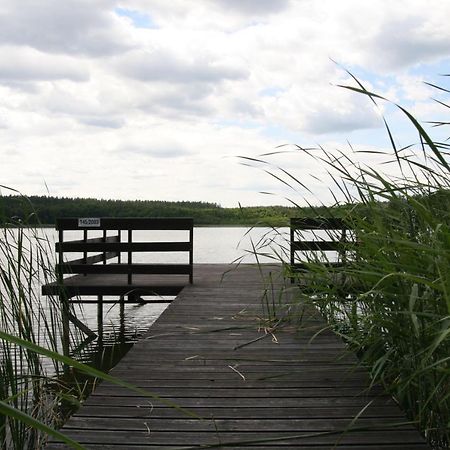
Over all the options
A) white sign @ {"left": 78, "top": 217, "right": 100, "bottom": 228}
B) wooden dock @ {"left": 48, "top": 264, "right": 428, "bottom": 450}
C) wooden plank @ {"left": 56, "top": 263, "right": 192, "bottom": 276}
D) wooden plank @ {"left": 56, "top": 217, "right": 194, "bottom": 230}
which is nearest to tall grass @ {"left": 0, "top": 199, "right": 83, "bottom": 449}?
wooden dock @ {"left": 48, "top": 264, "right": 428, "bottom": 450}

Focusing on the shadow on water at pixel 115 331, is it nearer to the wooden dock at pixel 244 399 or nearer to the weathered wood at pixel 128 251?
the weathered wood at pixel 128 251

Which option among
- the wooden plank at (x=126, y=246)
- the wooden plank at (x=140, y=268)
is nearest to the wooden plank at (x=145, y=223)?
the wooden plank at (x=126, y=246)

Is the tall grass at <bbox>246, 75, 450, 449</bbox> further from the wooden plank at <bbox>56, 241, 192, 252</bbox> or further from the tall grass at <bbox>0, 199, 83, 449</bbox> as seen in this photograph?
the wooden plank at <bbox>56, 241, 192, 252</bbox>

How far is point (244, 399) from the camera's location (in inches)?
106

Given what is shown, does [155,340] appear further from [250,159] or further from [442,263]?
[442,263]

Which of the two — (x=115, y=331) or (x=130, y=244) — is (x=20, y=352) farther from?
(x=130, y=244)

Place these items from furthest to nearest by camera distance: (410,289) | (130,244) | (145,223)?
1. (130,244)
2. (145,223)
3. (410,289)

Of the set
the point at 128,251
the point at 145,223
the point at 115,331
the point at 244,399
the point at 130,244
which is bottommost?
the point at 115,331

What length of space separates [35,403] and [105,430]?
1420 millimetres

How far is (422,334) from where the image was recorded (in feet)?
7.43

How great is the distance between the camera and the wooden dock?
217 centimetres

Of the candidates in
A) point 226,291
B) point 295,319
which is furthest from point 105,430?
point 226,291

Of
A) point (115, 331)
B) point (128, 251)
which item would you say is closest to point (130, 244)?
point (128, 251)

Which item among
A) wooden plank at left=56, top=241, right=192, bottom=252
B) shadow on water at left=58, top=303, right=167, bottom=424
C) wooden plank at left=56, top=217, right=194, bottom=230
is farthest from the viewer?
wooden plank at left=56, top=241, right=192, bottom=252
